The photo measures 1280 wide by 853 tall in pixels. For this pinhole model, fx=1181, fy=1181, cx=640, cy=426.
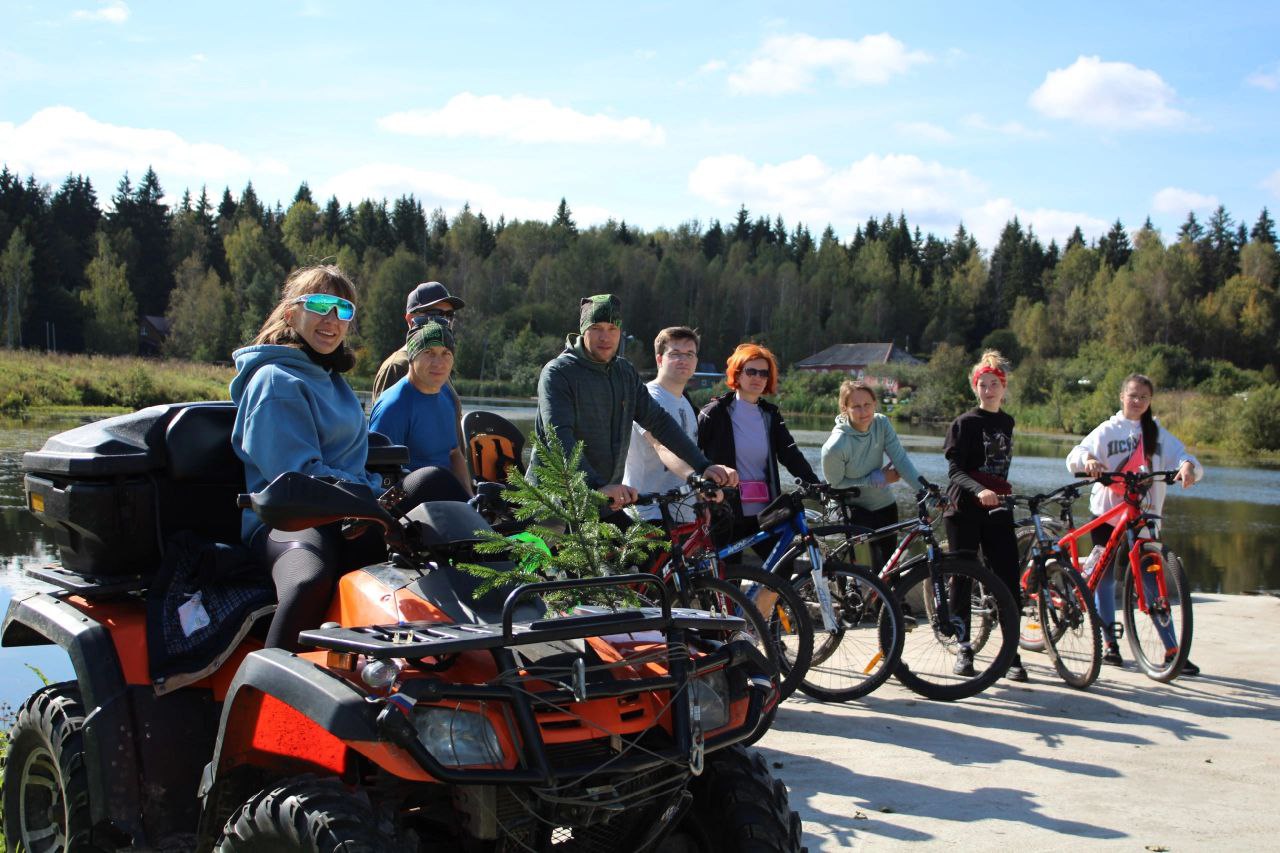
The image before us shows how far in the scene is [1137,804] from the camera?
186 inches

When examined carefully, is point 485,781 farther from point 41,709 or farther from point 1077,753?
point 1077,753

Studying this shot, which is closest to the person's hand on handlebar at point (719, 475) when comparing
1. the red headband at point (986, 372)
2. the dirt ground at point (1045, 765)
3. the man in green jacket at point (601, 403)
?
the man in green jacket at point (601, 403)

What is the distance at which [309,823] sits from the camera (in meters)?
2.41

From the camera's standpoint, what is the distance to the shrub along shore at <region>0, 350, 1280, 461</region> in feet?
102

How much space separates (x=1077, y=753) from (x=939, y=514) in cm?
198

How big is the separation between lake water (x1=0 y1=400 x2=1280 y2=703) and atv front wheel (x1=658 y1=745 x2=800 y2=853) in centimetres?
547

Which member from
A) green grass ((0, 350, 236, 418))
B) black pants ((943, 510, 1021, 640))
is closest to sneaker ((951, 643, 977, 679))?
black pants ((943, 510, 1021, 640))

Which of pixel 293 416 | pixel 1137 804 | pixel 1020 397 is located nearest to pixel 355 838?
pixel 293 416

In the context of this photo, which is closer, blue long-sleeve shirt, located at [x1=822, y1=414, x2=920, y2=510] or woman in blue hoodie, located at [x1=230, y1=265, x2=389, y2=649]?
woman in blue hoodie, located at [x1=230, y1=265, x2=389, y2=649]

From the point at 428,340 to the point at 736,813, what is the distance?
331 centimetres

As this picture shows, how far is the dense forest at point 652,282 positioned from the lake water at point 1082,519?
22429 millimetres

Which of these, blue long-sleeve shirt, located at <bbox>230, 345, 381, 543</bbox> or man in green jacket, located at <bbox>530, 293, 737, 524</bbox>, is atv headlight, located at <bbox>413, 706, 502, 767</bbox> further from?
man in green jacket, located at <bbox>530, 293, 737, 524</bbox>

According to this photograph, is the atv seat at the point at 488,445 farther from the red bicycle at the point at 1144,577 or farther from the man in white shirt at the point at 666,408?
the red bicycle at the point at 1144,577

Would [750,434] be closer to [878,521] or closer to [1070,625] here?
[878,521]
